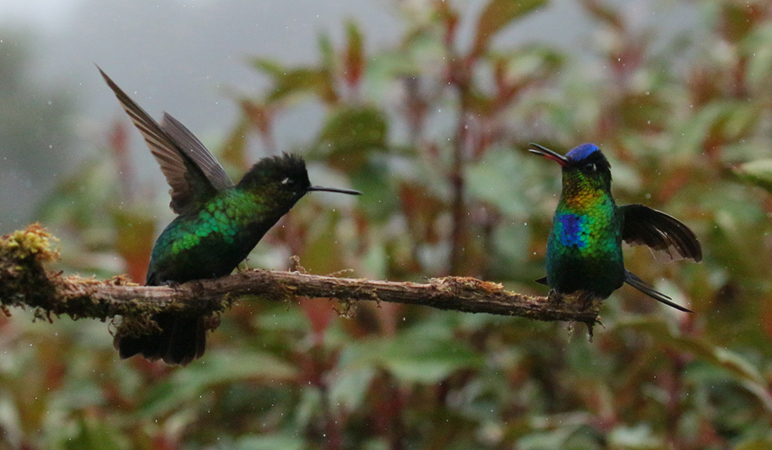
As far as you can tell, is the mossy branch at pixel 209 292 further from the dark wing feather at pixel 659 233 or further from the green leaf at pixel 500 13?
the green leaf at pixel 500 13

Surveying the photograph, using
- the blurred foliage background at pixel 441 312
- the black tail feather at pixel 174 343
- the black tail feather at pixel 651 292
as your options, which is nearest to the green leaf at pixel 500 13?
the blurred foliage background at pixel 441 312

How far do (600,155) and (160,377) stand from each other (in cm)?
245

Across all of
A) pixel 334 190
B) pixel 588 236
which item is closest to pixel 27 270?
pixel 334 190

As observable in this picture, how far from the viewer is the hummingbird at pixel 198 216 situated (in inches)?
39.9

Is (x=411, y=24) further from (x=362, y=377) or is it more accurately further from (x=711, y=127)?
(x=362, y=377)

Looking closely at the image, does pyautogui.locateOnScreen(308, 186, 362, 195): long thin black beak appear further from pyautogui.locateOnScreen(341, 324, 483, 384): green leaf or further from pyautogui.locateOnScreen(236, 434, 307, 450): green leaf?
pyautogui.locateOnScreen(236, 434, 307, 450): green leaf

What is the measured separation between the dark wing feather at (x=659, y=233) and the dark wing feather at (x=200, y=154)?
2.28ft

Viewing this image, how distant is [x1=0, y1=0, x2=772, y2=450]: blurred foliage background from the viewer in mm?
2293

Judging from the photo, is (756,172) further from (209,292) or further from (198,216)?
(198,216)

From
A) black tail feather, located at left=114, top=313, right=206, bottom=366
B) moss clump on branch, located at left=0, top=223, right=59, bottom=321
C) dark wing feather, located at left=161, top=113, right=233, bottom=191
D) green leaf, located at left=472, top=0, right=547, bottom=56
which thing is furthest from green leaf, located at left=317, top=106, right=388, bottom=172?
moss clump on branch, located at left=0, top=223, right=59, bottom=321

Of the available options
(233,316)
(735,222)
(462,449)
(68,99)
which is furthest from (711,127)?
(68,99)

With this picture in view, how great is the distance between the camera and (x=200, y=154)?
1447 mm

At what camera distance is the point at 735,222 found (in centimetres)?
216

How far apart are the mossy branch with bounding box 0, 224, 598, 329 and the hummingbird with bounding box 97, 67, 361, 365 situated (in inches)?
3.5
